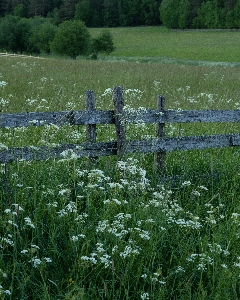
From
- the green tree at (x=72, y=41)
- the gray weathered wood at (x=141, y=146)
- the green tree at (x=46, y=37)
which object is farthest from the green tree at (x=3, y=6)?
the gray weathered wood at (x=141, y=146)

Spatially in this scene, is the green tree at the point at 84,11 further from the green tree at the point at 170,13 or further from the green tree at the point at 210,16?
the green tree at the point at 210,16

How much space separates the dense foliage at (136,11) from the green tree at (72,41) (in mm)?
41530

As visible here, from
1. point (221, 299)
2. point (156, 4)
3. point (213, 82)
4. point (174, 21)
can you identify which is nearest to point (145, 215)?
point (221, 299)

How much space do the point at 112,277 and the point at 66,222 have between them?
2.88ft

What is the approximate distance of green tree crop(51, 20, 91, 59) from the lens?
2301 inches

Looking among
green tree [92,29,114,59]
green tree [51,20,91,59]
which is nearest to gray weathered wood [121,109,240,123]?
green tree [51,20,91,59]

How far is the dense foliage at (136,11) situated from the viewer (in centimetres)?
9819

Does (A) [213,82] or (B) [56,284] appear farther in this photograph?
(A) [213,82]

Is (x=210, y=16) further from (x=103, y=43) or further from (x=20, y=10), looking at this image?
(x=20, y=10)

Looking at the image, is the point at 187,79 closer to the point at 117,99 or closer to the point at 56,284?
the point at 117,99

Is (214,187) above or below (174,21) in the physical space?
below

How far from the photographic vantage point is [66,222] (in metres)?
5.21

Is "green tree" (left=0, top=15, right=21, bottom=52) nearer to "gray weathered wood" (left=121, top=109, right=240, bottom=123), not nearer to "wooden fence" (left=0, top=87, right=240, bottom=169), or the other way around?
"gray weathered wood" (left=121, top=109, right=240, bottom=123)

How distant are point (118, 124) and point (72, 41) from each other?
52.6m
